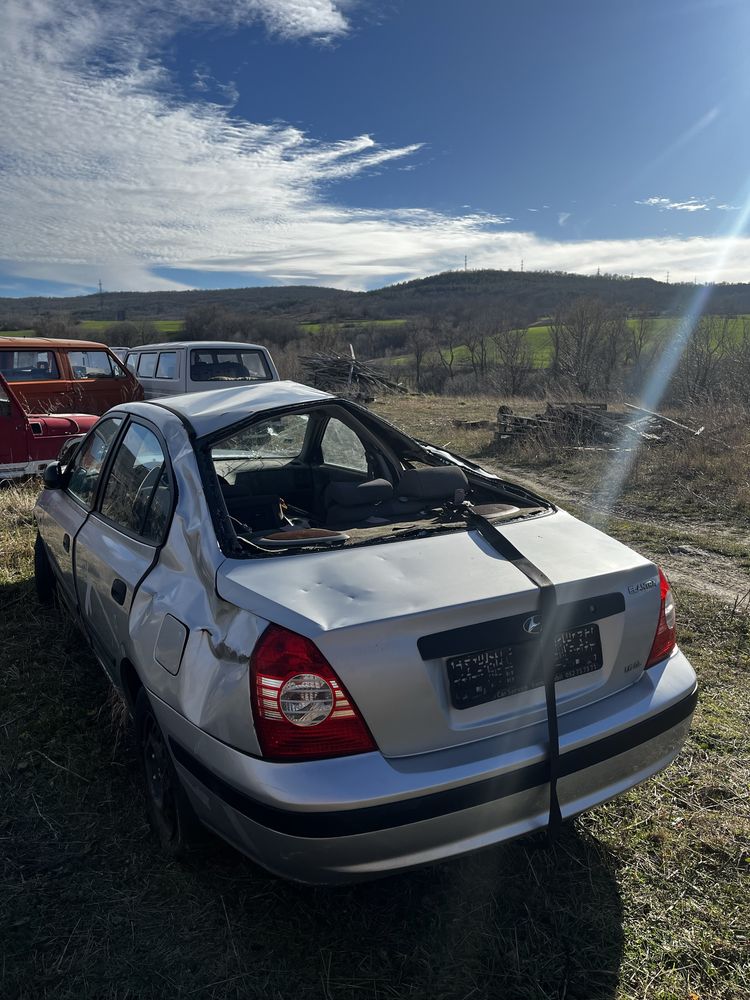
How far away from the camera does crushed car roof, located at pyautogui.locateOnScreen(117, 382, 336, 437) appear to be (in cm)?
301

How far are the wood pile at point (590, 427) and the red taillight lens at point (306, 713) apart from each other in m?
11.8

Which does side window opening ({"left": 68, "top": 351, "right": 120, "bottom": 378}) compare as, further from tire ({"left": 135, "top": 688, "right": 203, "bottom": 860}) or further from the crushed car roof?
tire ({"left": 135, "top": 688, "right": 203, "bottom": 860})

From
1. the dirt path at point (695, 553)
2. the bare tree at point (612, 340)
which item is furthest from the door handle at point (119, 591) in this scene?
the bare tree at point (612, 340)

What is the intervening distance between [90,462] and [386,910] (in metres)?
2.82

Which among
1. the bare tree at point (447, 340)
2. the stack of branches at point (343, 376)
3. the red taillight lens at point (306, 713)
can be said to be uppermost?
the red taillight lens at point (306, 713)

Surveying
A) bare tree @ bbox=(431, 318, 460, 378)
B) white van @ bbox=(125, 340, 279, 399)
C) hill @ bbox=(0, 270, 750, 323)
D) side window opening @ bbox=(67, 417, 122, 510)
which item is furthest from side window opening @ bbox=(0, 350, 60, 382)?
hill @ bbox=(0, 270, 750, 323)

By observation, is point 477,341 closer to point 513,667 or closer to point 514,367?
point 514,367

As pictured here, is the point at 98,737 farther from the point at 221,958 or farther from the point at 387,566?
the point at 387,566

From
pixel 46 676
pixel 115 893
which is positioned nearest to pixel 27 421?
pixel 46 676

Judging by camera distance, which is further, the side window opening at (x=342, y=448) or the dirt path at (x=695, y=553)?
the dirt path at (x=695, y=553)

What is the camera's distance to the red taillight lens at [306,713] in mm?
1947

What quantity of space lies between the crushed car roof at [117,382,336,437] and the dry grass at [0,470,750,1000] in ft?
5.36

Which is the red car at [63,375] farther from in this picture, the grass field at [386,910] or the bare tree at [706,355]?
the bare tree at [706,355]

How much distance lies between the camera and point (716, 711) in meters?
3.66
